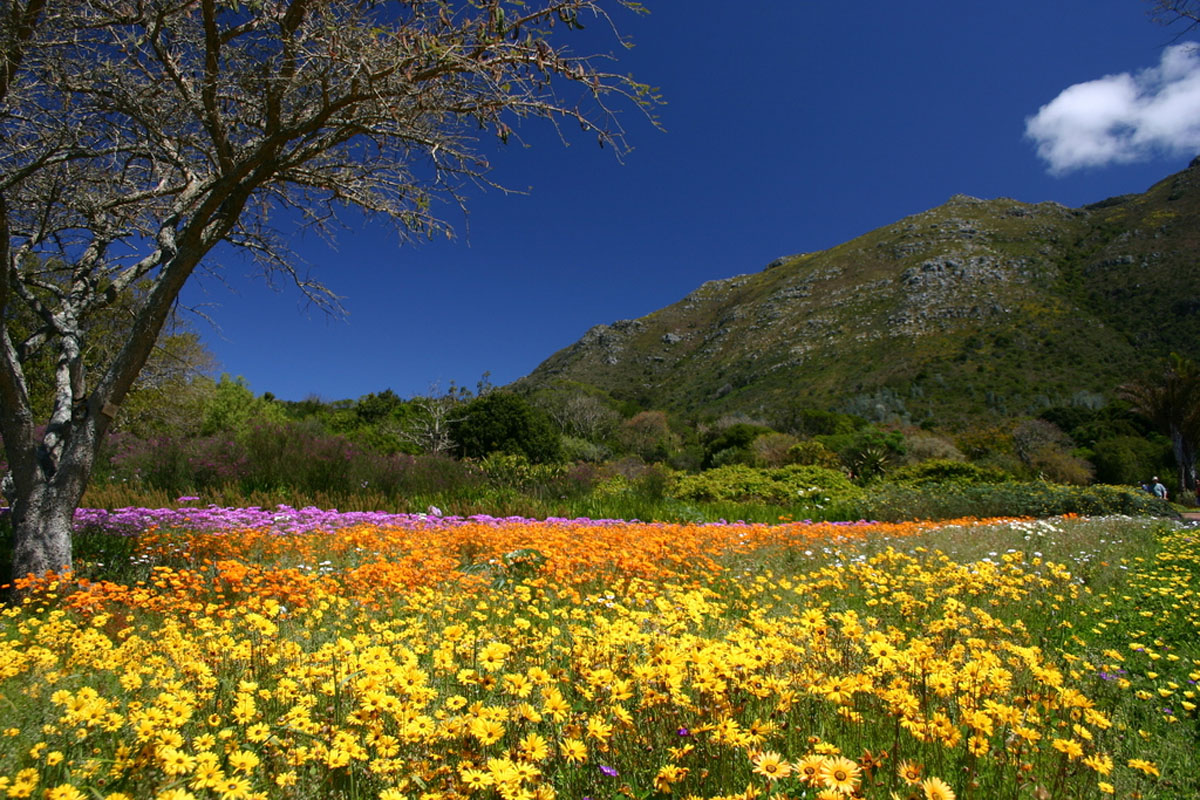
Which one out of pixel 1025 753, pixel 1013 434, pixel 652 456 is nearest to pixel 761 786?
pixel 1025 753

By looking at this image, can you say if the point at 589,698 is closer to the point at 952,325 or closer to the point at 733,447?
the point at 733,447

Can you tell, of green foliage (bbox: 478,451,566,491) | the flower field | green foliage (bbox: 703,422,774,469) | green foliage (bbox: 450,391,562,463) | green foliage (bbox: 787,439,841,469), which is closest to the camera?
the flower field

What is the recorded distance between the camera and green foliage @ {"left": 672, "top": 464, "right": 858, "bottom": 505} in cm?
1562

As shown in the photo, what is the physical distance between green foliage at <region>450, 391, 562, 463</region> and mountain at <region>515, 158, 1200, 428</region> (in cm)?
2362

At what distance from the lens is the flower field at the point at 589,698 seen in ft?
5.90

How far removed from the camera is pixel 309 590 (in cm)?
446

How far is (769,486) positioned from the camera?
16234 mm

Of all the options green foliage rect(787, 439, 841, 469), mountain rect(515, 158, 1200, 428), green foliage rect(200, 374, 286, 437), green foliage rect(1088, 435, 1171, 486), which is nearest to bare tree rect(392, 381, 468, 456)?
green foliage rect(200, 374, 286, 437)

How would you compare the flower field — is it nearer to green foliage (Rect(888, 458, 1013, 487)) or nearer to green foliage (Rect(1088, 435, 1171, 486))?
green foliage (Rect(888, 458, 1013, 487))

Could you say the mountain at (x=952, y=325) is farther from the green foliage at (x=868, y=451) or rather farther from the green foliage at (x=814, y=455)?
the green foliage at (x=814, y=455)

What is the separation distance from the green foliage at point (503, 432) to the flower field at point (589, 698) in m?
14.7

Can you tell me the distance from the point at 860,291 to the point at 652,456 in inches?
1788

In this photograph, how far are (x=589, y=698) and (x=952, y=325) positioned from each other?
2286 inches

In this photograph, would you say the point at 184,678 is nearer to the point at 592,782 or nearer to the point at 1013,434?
the point at 592,782
